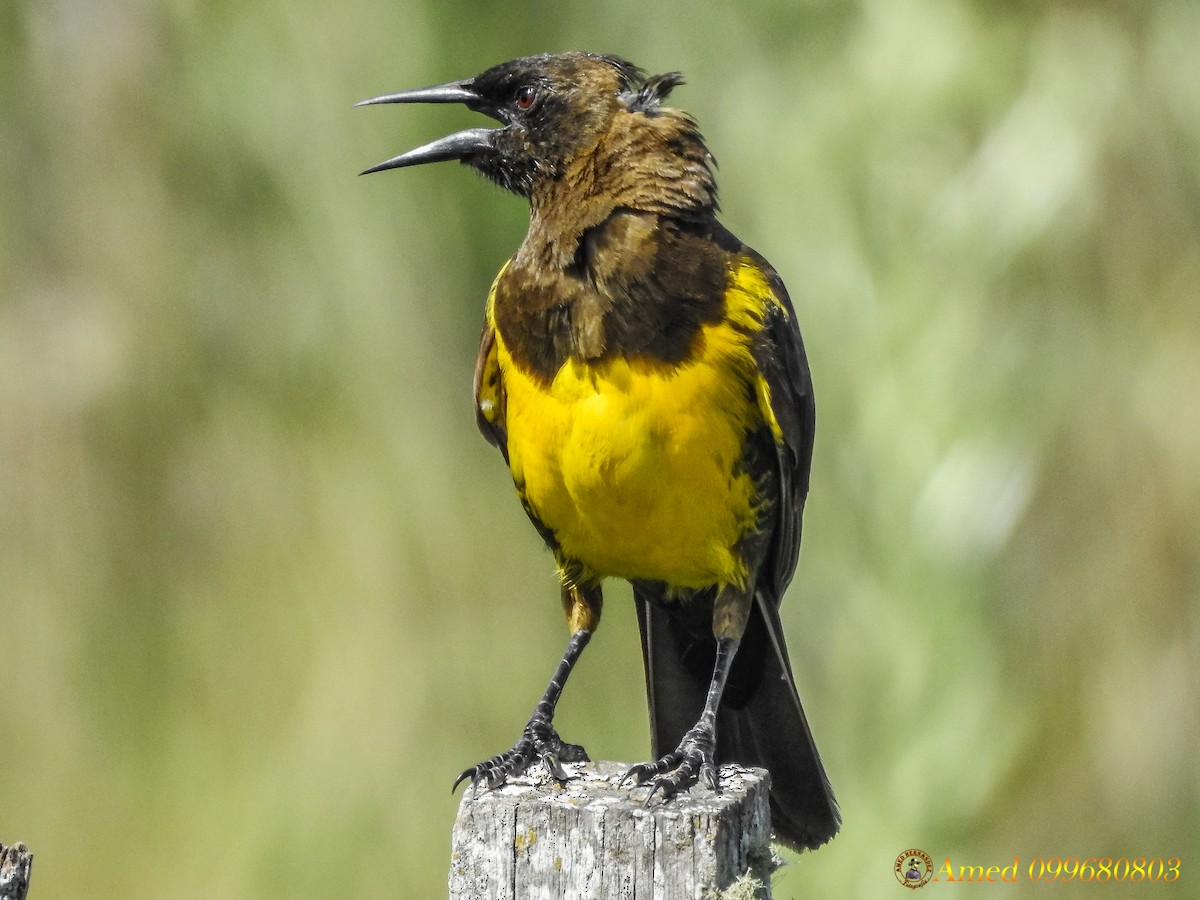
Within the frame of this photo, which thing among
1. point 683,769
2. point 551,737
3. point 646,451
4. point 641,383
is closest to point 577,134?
point 641,383

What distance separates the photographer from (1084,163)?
4.09 meters

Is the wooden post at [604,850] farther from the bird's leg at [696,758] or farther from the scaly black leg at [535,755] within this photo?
the scaly black leg at [535,755]

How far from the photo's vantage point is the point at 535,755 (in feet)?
10.4

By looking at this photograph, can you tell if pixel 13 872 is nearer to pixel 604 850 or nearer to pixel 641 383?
pixel 604 850

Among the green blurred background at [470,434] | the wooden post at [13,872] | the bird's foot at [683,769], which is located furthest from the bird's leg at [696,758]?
the wooden post at [13,872]

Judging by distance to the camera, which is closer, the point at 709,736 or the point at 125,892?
the point at 709,736

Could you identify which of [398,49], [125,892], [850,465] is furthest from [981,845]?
[398,49]

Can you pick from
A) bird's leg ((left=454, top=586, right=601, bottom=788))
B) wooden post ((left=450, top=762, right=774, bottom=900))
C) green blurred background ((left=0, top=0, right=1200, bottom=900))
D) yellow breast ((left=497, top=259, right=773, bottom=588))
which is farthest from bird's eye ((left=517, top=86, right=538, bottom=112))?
wooden post ((left=450, top=762, right=774, bottom=900))

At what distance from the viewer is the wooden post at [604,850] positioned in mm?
2297

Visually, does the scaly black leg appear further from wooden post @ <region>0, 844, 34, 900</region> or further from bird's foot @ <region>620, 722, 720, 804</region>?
wooden post @ <region>0, 844, 34, 900</region>

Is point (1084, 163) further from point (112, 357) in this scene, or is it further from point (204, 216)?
point (112, 357)

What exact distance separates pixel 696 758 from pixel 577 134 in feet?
4.42

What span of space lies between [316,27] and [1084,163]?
2.17 metres

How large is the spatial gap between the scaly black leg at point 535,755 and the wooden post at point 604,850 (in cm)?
37
